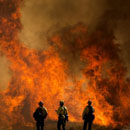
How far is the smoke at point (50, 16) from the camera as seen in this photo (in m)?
21.5

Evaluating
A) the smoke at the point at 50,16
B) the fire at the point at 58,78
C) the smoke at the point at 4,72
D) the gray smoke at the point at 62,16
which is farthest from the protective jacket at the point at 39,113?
the smoke at the point at 4,72

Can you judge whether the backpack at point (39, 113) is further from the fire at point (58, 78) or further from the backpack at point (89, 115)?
the fire at point (58, 78)

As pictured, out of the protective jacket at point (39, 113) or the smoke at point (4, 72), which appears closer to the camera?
the protective jacket at point (39, 113)

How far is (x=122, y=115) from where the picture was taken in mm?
17078

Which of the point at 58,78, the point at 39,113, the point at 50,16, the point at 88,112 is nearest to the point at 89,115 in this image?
the point at 88,112

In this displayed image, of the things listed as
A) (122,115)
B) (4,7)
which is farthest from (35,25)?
(122,115)

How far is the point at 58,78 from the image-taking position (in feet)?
61.2

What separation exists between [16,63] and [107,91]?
8.24m

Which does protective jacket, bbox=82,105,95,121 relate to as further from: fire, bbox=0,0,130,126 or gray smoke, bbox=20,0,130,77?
gray smoke, bbox=20,0,130,77

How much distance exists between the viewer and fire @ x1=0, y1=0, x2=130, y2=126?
685 inches

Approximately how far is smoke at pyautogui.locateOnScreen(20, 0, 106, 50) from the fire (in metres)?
1.24

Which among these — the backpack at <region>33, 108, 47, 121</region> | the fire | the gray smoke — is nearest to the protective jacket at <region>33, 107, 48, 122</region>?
the backpack at <region>33, 108, 47, 121</region>

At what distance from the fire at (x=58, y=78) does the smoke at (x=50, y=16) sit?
124 cm

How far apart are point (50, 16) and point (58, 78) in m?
7.16
